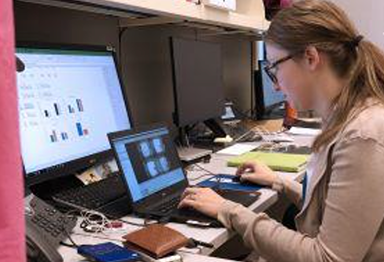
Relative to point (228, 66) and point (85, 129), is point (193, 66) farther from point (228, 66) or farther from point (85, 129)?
point (228, 66)

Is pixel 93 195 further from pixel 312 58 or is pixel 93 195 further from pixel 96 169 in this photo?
pixel 312 58

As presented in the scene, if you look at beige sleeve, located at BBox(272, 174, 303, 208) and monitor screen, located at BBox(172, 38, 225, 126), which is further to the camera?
monitor screen, located at BBox(172, 38, 225, 126)

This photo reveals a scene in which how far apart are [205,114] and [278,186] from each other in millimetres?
762

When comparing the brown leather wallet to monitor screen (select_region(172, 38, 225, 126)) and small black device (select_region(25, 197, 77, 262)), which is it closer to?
small black device (select_region(25, 197, 77, 262))

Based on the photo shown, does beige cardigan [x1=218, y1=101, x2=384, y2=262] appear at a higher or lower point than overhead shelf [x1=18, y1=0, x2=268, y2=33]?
lower

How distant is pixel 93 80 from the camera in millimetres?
1555

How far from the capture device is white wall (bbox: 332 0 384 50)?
3.52 metres

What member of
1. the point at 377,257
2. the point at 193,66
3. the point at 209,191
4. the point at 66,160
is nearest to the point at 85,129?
the point at 66,160

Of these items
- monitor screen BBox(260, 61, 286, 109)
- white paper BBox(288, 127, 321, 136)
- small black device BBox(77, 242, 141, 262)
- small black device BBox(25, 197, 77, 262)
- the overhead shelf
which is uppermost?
the overhead shelf

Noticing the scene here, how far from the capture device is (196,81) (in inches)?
84.2

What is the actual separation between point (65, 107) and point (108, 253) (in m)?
0.60

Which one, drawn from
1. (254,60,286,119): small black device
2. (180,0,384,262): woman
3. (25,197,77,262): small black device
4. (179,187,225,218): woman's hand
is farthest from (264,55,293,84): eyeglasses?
(254,60,286,119): small black device

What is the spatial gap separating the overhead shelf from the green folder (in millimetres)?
553

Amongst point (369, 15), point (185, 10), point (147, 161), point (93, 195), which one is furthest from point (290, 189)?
point (369, 15)
